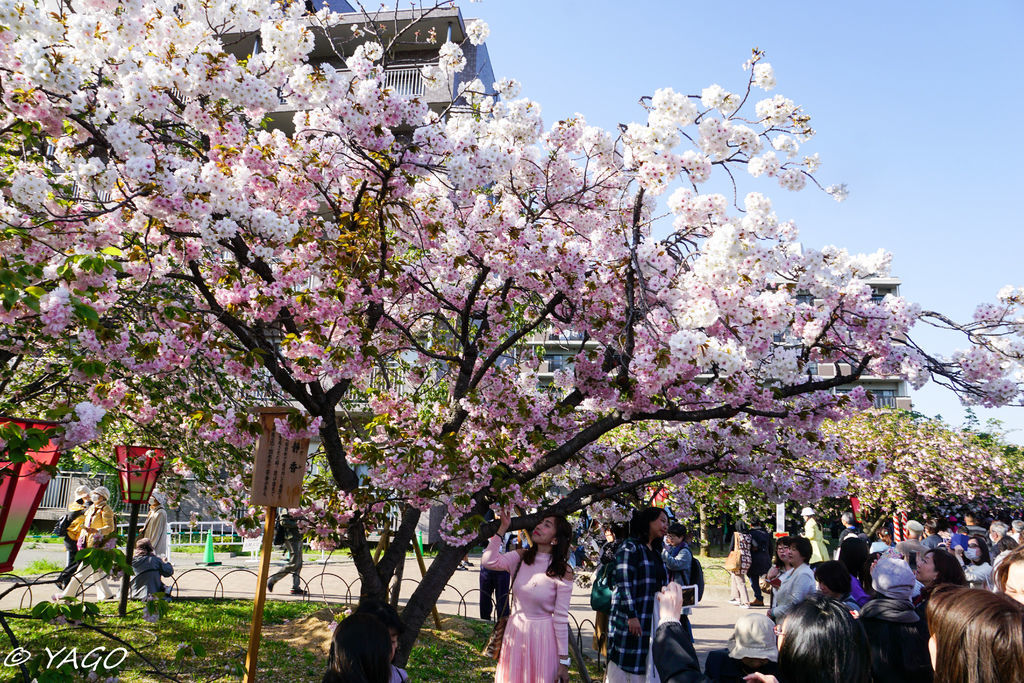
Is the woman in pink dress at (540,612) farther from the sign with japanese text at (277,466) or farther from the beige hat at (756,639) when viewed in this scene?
the beige hat at (756,639)

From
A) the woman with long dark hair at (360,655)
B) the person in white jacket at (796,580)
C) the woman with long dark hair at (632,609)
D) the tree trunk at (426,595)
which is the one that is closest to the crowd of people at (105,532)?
the tree trunk at (426,595)

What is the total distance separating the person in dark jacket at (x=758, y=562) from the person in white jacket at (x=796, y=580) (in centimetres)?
797

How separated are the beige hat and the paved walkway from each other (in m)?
6.13

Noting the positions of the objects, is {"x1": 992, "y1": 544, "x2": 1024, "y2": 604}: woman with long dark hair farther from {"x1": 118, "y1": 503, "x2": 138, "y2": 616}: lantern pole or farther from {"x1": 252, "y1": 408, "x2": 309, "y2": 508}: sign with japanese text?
{"x1": 118, "y1": 503, "x2": 138, "y2": 616}: lantern pole

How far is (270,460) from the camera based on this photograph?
4.92 m

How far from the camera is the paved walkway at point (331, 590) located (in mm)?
10812

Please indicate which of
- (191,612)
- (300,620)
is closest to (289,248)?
(300,620)

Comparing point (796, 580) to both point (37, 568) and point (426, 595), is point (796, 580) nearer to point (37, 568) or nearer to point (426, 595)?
point (426, 595)

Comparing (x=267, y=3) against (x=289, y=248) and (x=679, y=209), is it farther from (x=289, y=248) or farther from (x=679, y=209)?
(x=679, y=209)

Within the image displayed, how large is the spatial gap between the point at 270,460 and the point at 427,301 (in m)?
2.06

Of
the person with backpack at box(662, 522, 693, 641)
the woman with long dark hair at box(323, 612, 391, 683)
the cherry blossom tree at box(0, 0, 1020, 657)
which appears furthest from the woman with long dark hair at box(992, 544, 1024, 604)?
the person with backpack at box(662, 522, 693, 641)

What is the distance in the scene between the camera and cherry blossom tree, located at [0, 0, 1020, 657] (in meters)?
4.32

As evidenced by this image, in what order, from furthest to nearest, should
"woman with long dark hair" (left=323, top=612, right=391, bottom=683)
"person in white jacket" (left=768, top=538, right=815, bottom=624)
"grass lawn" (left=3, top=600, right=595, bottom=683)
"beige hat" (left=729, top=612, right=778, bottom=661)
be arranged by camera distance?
"grass lawn" (left=3, top=600, right=595, bottom=683) → "person in white jacket" (left=768, top=538, right=815, bottom=624) → "beige hat" (left=729, top=612, right=778, bottom=661) → "woman with long dark hair" (left=323, top=612, right=391, bottom=683)

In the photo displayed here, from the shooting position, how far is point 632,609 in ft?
17.0
